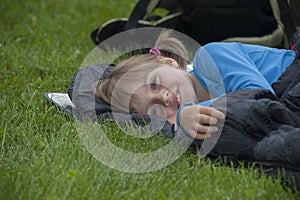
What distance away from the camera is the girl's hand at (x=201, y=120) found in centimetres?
220

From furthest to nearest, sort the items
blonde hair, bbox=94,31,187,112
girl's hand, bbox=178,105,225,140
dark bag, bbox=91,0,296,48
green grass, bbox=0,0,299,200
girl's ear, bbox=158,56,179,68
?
1. dark bag, bbox=91,0,296,48
2. girl's ear, bbox=158,56,179,68
3. blonde hair, bbox=94,31,187,112
4. girl's hand, bbox=178,105,225,140
5. green grass, bbox=0,0,299,200

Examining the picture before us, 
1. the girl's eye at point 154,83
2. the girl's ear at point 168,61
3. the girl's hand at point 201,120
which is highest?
the girl's hand at point 201,120

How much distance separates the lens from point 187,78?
2.68 meters

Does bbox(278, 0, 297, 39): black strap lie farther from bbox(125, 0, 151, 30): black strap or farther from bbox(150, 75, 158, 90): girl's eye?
bbox(150, 75, 158, 90): girl's eye

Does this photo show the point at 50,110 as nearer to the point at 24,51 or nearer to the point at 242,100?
the point at 242,100

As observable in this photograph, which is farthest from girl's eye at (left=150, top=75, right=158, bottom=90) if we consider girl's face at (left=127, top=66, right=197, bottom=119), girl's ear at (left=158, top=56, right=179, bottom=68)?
girl's ear at (left=158, top=56, right=179, bottom=68)

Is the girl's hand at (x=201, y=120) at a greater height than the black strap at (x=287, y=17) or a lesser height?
greater

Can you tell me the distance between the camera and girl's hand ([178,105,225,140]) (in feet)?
7.22

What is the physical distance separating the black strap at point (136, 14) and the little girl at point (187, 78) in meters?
1.03

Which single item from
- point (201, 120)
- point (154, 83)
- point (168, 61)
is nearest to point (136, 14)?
point (168, 61)

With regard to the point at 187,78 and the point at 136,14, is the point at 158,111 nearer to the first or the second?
the point at 187,78

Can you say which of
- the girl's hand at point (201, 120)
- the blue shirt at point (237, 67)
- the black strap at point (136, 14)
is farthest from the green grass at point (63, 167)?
the black strap at point (136, 14)

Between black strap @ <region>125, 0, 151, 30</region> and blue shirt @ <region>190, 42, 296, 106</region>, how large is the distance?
3.84ft

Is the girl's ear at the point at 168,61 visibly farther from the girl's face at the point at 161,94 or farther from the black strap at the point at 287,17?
the black strap at the point at 287,17
